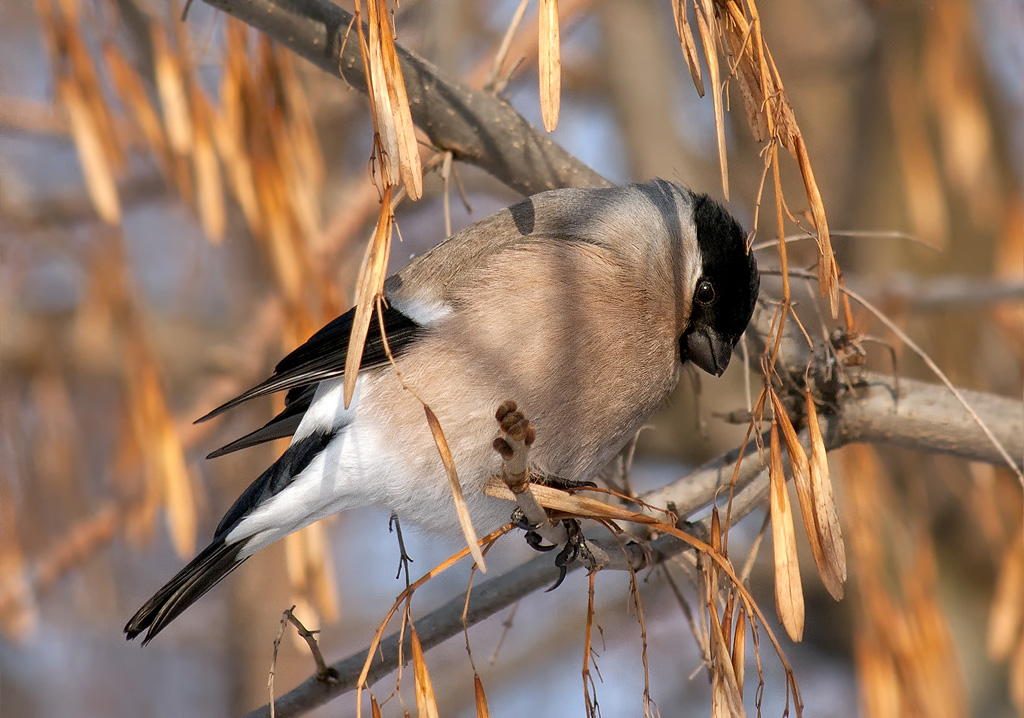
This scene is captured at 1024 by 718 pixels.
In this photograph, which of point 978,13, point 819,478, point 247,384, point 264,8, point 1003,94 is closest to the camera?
point 819,478

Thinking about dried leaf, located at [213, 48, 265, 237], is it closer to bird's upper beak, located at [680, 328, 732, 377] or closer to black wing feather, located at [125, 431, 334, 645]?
black wing feather, located at [125, 431, 334, 645]

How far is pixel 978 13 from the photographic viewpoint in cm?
359

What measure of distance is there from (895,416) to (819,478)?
3.69ft

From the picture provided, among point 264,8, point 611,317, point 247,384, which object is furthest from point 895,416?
point 247,384

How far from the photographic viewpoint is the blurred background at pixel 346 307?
2174 millimetres

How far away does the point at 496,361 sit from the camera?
206cm

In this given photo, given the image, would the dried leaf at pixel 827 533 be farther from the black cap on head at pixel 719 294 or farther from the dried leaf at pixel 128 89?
the dried leaf at pixel 128 89

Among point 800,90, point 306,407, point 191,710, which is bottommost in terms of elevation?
point 191,710

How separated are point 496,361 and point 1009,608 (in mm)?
1293

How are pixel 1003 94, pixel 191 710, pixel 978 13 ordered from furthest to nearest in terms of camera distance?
1. pixel 191 710
2. pixel 1003 94
3. pixel 978 13

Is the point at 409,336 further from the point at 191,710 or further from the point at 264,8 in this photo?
the point at 191,710

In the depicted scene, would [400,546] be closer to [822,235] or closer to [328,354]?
[328,354]

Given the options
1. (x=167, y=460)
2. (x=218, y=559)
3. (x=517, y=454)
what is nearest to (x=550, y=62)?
(x=517, y=454)

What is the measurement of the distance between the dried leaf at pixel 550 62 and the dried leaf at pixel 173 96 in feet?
3.91
